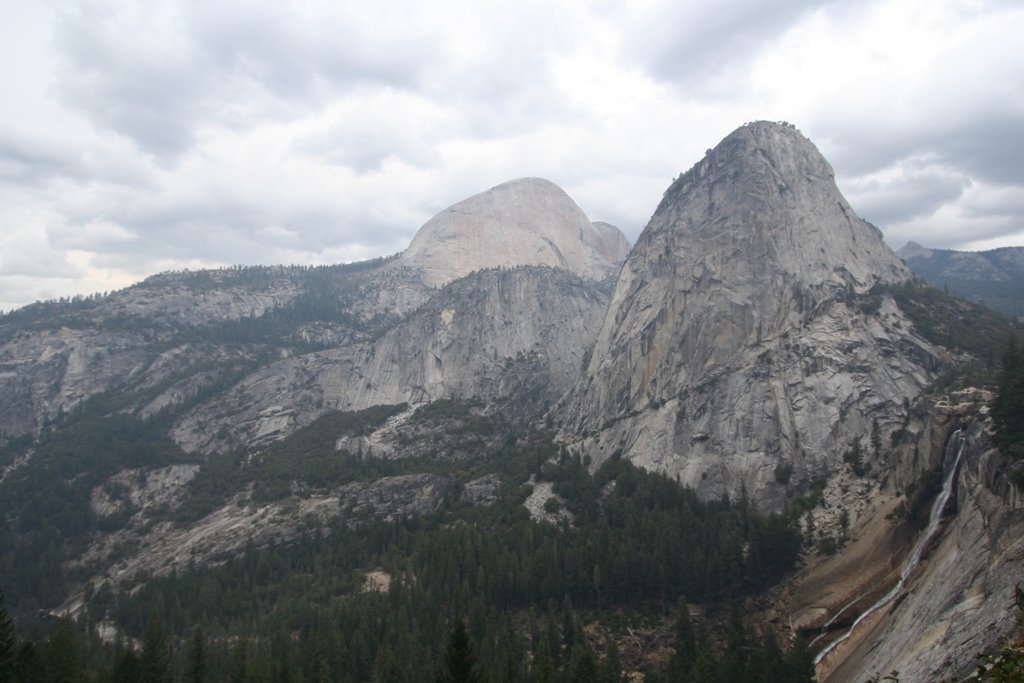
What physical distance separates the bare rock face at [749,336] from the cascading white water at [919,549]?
34164mm

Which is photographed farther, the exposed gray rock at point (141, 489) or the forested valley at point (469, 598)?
the exposed gray rock at point (141, 489)

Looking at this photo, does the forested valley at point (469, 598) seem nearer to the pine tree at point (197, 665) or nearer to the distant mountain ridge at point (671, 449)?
the pine tree at point (197, 665)

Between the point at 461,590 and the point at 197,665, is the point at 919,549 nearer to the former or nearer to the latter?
the point at 461,590

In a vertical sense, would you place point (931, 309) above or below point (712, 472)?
above

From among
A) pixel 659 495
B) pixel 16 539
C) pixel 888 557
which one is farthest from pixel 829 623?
pixel 16 539

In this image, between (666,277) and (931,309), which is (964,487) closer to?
(931,309)

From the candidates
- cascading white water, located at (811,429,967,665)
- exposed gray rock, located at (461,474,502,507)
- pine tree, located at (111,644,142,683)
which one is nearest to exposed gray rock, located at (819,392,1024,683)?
cascading white water, located at (811,429,967,665)

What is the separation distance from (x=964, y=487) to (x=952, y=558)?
39.3 feet

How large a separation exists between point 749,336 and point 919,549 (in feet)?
225

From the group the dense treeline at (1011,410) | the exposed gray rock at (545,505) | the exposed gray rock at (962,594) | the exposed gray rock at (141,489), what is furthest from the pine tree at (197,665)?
the exposed gray rock at (141,489)

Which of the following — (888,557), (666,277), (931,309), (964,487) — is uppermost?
(666,277)

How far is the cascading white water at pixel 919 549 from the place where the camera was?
2484 inches

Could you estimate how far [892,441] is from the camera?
93.6 metres

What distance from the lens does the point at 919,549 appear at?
64.0 metres
